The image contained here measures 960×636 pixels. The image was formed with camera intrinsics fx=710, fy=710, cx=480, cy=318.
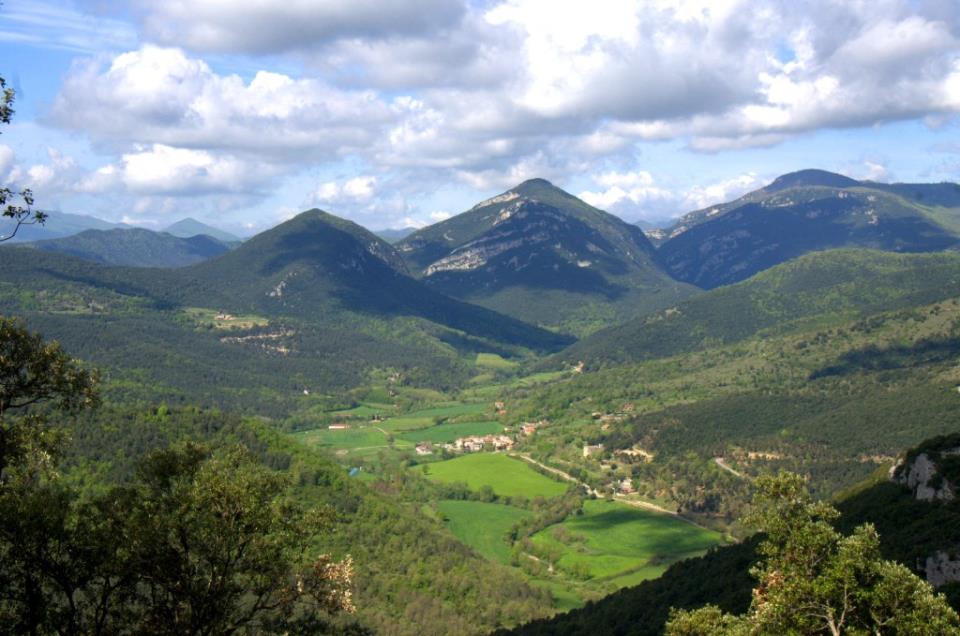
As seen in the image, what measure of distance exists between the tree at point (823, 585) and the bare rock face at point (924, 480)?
57.9 meters

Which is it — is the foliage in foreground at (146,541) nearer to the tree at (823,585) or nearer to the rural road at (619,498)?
the tree at (823,585)

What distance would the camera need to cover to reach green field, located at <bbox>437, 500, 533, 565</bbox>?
121 m

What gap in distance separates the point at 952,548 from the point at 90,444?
105 metres

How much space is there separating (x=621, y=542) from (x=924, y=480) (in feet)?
196

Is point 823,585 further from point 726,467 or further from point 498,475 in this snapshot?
point 498,475

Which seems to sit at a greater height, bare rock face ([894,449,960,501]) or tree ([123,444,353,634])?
tree ([123,444,353,634])

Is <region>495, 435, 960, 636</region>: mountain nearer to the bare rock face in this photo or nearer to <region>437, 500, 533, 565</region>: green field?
the bare rock face

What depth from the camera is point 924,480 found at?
72.5m

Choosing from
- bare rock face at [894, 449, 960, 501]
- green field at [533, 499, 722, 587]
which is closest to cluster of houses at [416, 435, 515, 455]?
green field at [533, 499, 722, 587]

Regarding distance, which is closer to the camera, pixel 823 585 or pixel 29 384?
pixel 823 585

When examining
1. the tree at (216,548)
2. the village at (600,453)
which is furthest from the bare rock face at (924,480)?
the village at (600,453)

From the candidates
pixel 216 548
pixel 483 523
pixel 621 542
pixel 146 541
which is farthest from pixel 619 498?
pixel 146 541

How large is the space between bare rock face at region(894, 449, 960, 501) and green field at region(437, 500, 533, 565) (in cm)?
6155

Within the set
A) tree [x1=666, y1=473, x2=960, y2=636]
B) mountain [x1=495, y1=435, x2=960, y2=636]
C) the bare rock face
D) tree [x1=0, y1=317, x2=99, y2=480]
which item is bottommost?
mountain [x1=495, y1=435, x2=960, y2=636]
